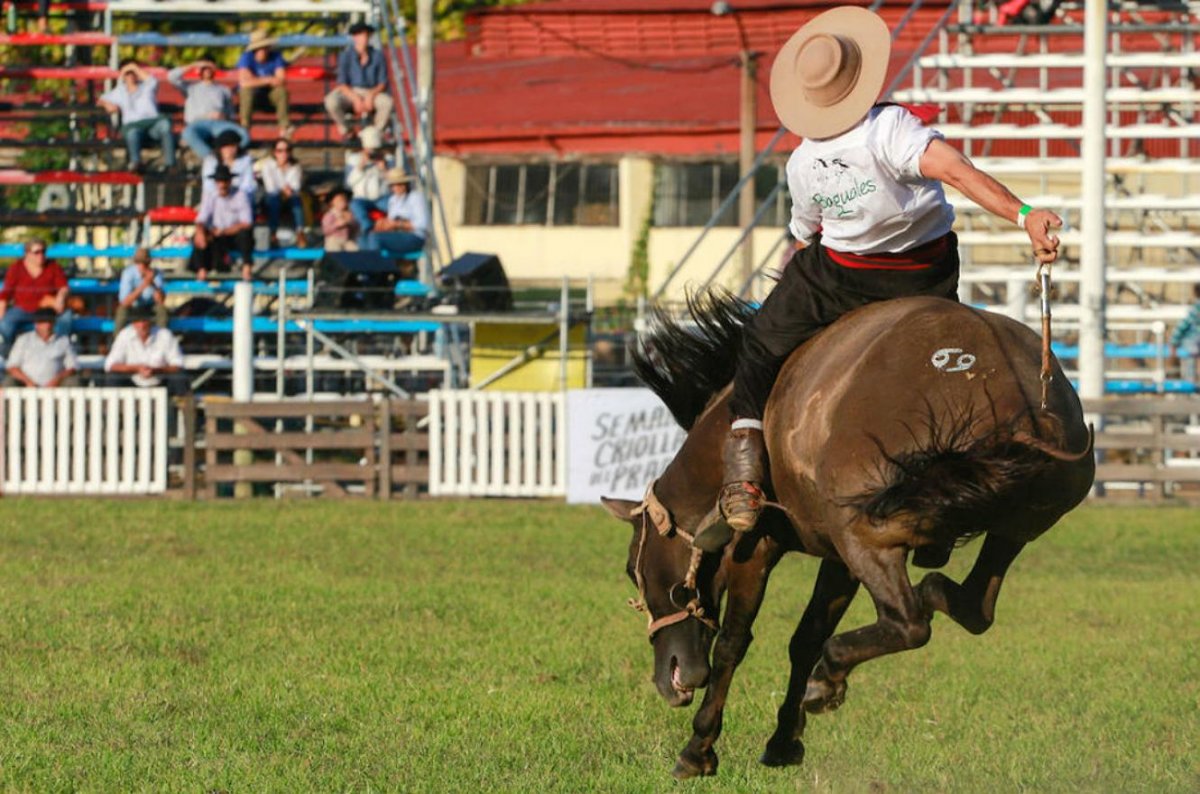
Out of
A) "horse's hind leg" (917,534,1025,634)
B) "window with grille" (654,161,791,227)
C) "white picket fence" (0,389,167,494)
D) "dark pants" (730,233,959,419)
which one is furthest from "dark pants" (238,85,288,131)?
"horse's hind leg" (917,534,1025,634)

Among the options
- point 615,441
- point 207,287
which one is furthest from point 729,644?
point 207,287

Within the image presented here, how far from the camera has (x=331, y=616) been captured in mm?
10562

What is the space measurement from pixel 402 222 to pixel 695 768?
15.3 m

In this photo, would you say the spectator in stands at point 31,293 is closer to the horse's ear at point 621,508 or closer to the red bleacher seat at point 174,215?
the red bleacher seat at point 174,215

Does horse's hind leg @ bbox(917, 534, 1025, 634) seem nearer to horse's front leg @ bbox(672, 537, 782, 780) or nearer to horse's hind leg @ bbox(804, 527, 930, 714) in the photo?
horse's hind leg @ bbox(804, 527, 930, 714)

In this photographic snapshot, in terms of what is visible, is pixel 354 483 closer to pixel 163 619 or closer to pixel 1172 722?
pixel 163 619

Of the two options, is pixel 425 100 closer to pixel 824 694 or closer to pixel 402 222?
pixel 402 222

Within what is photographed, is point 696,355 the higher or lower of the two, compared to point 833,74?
lower

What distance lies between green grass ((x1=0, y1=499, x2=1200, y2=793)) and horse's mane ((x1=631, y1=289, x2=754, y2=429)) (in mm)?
1256

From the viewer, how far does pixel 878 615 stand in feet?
18.2

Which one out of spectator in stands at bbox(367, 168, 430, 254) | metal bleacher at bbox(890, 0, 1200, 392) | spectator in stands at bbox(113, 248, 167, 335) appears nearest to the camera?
spectator in stands at bbox(113, 248, 167, 335)

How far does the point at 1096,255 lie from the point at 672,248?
19.1 meters

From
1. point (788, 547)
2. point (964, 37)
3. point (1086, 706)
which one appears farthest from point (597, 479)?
point (788, 547)

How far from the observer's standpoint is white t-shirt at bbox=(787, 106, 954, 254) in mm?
5969
